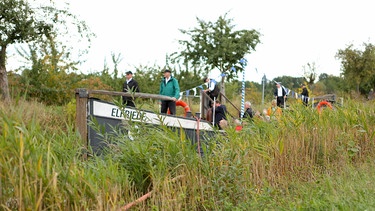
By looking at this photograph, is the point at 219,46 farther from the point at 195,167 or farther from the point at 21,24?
the point at 195,167

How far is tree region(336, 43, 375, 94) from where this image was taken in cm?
4088

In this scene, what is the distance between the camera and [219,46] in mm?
28516

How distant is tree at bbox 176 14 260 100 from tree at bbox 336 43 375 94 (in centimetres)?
1492

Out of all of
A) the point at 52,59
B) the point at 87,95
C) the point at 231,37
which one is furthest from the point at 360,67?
the point at 87,95

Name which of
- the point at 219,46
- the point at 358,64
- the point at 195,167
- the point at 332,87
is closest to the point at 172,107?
the point at 195,167

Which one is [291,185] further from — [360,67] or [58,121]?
[360,67]

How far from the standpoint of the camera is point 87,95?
789 centimetres

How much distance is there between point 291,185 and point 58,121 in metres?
7.42

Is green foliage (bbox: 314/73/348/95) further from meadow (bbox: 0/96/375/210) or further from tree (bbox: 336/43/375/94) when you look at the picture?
meadow (bbox: 0/96/375/210)

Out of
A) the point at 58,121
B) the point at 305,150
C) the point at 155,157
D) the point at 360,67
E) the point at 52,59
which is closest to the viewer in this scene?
the point at 155,157

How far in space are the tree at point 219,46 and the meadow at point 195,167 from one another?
64.3ft

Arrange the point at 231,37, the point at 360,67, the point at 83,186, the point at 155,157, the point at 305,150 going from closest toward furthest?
the point at 83,186 → the point at 155,157 → the point at 305,150 → the point at 231,37 → the point at 360,67

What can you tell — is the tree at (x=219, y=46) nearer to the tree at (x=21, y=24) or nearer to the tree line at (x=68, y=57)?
the tree line at (x=68, y=57)

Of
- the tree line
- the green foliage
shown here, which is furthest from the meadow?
the green foliage
